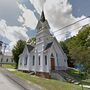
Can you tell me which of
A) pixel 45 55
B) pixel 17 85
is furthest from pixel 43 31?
pixel 17 85

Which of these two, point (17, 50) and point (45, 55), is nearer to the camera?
point (45, 55)

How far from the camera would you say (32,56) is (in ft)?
111

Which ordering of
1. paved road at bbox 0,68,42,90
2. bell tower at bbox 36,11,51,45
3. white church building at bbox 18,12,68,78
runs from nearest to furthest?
paved road at bbox 0,68,42,90
white church building at bbox 18,12,68,78
bell tower at bbox 36,11,51,45

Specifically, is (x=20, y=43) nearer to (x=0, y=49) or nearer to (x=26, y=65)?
(x=26, y=65)

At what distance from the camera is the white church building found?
1135 inches

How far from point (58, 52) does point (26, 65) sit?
8.66 meters

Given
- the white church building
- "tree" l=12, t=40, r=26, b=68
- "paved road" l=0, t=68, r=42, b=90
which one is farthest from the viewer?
"tree" l=12, t=40, r=26, b=68

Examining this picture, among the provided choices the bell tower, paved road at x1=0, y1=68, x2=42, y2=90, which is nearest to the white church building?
the bell tower

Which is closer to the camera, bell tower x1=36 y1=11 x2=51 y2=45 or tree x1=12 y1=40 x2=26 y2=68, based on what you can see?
bell tower x1=36 y1=11 x2=51 y2=45

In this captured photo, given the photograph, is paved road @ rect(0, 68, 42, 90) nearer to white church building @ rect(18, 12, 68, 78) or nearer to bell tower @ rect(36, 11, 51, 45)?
white church building @ rect(18, 12, 68, 78)

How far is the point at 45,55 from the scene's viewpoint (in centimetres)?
2934

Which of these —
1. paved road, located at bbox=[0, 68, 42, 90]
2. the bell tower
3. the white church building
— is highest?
the bell tower

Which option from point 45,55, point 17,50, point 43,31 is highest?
point 43,31

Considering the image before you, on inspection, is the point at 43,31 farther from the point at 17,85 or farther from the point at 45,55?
the point at 17,85
